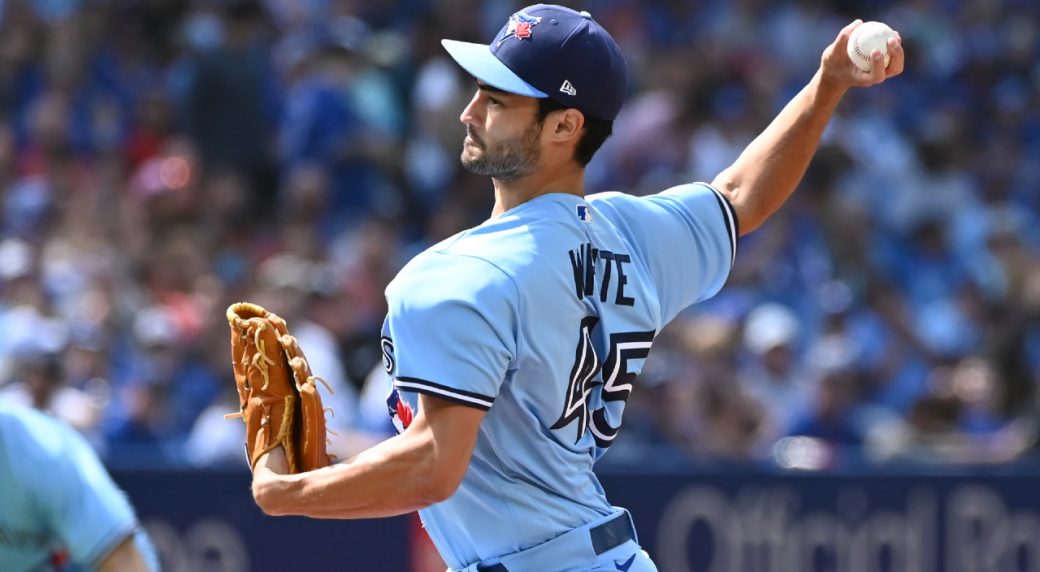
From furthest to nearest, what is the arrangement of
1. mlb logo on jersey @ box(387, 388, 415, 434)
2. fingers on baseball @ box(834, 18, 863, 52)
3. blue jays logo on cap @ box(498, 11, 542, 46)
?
fingers on baseball @ box(834, 18, 863, 52), blue jays logo on cap @ box(498, 11, 542, 46), mlb logo on jersey @ box(387, 388, 415, 434)

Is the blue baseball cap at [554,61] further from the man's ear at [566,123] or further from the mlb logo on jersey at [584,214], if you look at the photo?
the mlb logo on jersey at [584,214]

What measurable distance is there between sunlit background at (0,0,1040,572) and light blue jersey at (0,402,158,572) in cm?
225

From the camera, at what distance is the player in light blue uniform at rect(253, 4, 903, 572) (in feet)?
11.2

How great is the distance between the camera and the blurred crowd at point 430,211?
891cm

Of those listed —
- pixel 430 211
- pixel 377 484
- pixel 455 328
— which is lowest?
pixel 430 211

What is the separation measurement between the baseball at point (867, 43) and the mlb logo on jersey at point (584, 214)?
0.80 m

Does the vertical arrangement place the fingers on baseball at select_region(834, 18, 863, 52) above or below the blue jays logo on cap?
below

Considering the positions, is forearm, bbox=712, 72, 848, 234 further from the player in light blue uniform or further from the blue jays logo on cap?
the blue jays logo on cap

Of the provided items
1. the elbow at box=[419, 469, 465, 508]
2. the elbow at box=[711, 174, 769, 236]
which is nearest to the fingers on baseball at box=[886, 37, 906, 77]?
Result: the elbow at box=[711, 174, 769, 236]

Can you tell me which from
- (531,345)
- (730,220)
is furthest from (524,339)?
(730,220)

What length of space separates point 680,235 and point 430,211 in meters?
6.92

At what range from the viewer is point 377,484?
3410 millimetres

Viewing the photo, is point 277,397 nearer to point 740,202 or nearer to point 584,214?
point 584,214

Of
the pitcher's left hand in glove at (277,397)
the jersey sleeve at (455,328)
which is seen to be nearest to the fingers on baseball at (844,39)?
the jersey sleeve at (455,328)
